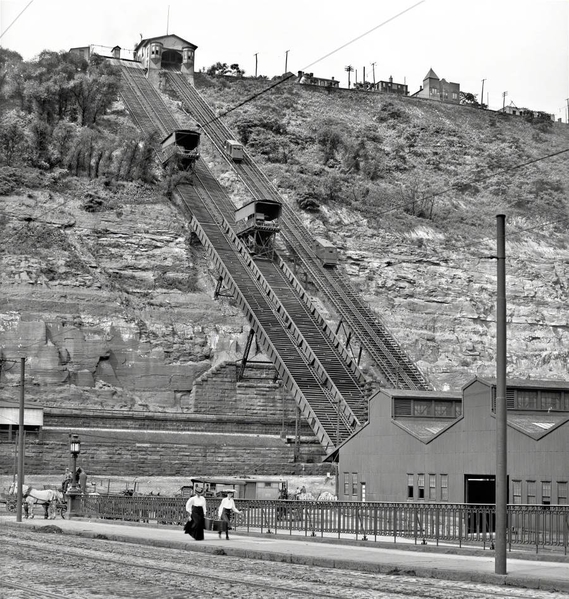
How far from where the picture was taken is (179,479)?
201 ft

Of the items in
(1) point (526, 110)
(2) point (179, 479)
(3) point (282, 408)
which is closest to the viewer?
(2) point (179, 479)

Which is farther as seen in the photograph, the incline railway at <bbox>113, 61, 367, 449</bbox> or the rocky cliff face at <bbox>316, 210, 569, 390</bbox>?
the rocky cliff face at <bbox>316, 210, 569, 390</bbox>

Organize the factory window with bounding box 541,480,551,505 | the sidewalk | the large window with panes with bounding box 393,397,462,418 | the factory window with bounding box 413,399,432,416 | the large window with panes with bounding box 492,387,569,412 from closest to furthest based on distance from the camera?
the sidewalk, the factory window with bounding box 541,480,551,505, the large window with panes with bounding box 492,387,569,412, the large window with panes with bounding box 393,397,462,418, the factory window with bounding box 413,399,432,416

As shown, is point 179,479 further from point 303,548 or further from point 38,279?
point 303,548

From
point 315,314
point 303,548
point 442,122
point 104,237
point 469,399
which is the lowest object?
point 303,548

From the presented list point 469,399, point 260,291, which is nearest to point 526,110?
point 260,291

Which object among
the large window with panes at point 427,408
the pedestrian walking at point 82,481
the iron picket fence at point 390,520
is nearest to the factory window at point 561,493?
the iron picket fence at point 390,520

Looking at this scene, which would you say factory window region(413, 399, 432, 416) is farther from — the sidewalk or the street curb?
the street curb

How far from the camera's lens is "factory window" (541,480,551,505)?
1362 inches

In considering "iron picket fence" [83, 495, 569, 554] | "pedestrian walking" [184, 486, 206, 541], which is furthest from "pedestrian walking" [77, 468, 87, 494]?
"pedestrian walking" [184, 486, 206, 541]

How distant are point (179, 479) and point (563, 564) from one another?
129 feet

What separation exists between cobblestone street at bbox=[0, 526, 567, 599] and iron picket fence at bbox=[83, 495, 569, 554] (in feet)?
17.5

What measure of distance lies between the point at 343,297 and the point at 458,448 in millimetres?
42466

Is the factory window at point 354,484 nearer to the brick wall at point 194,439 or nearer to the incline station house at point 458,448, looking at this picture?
the incline station house at point 458,448
